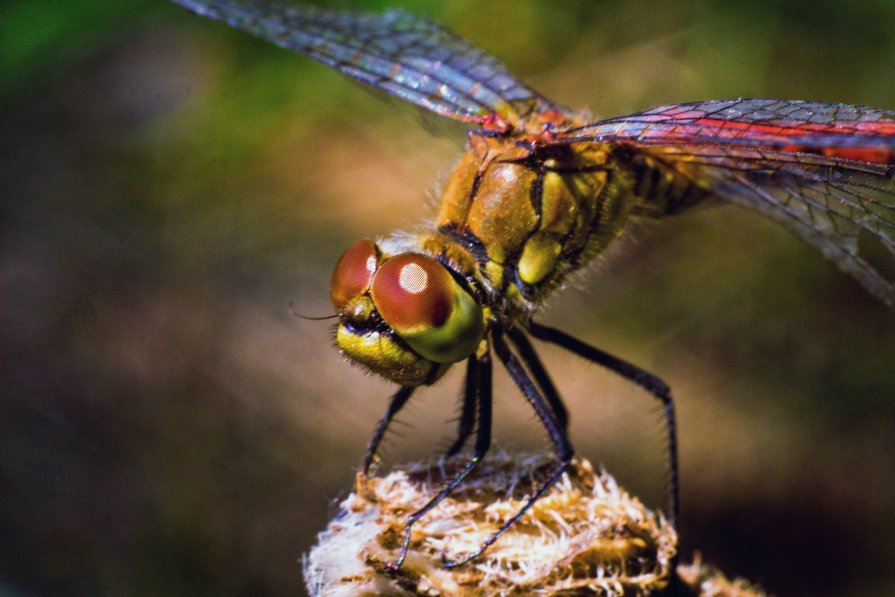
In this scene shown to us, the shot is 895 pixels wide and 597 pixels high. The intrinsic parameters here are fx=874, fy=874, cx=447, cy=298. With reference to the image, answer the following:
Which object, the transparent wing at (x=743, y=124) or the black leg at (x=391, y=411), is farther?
the black leg at (x=391, y=411)

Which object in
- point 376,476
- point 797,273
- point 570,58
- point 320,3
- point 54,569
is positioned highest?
point 570,58

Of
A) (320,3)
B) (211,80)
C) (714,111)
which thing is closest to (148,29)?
(211,80)

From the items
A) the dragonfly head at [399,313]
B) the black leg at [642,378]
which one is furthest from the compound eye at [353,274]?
the black leg at [642,378]

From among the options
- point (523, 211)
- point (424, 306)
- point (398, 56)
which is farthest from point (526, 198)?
point (398, 56)

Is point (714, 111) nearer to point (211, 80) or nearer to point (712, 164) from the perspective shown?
point (712, 164)

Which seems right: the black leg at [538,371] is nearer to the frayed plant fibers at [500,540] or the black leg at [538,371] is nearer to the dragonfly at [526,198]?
the dragonfly at [526,198]

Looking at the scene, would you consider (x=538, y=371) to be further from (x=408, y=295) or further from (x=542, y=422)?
(x=408, y=295)

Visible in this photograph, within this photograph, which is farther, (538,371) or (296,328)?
(296,328)
